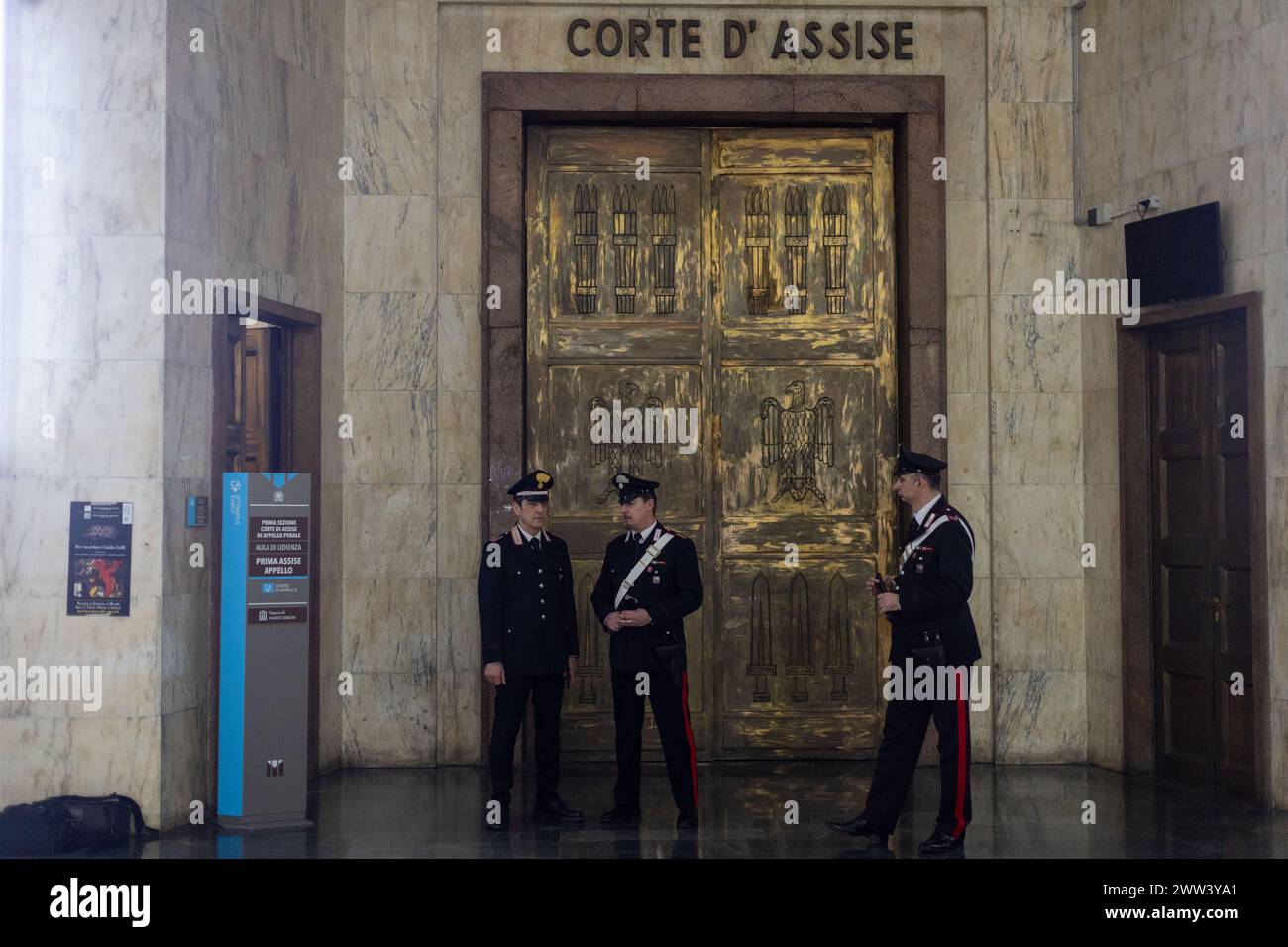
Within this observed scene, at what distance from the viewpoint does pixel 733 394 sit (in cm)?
1055

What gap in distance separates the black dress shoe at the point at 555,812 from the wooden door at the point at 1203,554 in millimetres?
4017

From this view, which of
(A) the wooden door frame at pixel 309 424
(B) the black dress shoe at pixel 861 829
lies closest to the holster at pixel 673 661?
(B) the black dress shoe at pixel 861 829

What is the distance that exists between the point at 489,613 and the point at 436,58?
4.38 meters

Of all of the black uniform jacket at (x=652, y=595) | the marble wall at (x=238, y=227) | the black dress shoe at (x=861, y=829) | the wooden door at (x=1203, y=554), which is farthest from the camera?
the wooden door at (x=1203, y=554)

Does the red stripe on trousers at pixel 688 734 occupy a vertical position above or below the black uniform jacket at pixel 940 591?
below

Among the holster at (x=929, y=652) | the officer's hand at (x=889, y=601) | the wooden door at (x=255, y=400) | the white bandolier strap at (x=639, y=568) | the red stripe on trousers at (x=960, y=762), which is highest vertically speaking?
the wooden door at (x=255, y=400)

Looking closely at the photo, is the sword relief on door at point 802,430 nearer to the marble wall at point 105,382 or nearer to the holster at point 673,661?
the holster at point 673,661

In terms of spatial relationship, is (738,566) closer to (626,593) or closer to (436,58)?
(626,593)

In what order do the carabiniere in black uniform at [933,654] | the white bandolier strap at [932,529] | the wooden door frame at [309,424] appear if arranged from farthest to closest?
the wooden door frame at [309,424] < the white bandolier strap at [932,529] < the carabiniere in black uniform at [933,654]

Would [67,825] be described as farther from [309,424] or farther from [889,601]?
[889,601]

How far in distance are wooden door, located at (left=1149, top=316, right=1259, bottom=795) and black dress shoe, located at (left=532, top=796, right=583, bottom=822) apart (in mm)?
4017

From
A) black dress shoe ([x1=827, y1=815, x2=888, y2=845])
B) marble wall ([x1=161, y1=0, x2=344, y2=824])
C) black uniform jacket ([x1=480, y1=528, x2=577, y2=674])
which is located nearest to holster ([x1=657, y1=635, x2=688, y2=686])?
black uniform jacket ([x1=480, y1=528, x2=577, y2=674])

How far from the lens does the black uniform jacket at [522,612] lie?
8.12 m
